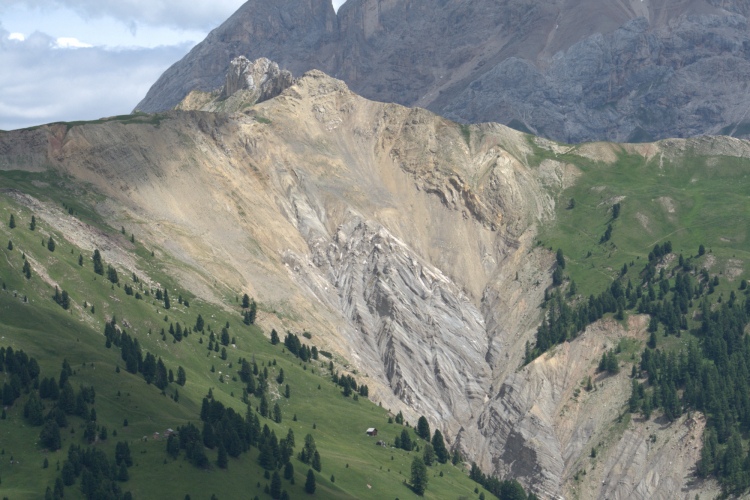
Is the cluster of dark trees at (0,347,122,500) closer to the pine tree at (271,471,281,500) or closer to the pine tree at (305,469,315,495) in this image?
the pine tree at (271,471,281,500)

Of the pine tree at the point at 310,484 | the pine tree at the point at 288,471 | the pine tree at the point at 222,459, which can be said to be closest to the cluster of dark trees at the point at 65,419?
the pine tree at the point at 222,459

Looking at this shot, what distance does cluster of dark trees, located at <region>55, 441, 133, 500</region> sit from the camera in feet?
561

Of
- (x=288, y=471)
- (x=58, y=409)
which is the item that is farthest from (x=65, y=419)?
(x=288, y=471)

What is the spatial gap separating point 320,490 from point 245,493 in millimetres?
15205

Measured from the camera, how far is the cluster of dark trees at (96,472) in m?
171

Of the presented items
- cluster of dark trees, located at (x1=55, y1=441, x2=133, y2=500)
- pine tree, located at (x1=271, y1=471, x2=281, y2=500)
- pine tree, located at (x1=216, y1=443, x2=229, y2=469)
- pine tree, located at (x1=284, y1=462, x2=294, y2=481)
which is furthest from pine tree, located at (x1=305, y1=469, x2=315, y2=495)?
cluster of dark trees, located at (x1=55, y1=441, x2=133, y2=500)

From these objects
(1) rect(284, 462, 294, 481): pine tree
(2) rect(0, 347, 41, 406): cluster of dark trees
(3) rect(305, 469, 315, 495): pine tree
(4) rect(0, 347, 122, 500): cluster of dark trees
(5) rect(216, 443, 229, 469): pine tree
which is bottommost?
(3) rect(305, 469, 315, 495): pine tree

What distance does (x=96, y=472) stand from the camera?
576ft

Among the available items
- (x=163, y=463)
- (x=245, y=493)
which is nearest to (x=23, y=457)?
(x=163, y=463)

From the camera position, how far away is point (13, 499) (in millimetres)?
165000

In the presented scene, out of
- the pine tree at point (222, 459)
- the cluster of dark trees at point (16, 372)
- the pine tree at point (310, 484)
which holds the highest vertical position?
the cluster of dark trees at point (16, 372)

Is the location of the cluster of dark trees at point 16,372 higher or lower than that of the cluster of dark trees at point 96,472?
higher

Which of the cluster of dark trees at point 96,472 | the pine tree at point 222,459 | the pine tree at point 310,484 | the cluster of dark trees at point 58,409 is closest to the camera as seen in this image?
the cluster of dark trees at point 96,472

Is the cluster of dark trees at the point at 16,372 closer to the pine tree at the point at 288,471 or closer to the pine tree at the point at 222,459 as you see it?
the pine tree at the point at 222,459
